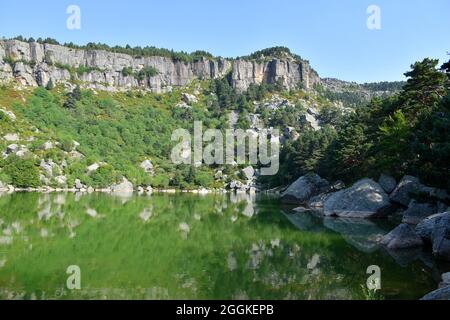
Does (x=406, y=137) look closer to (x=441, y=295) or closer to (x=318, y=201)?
(x=318, y=201)

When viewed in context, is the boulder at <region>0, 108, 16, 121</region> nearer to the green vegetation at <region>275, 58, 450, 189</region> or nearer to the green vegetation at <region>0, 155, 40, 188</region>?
the green vegetation at <region>0, 155, 40, 188</region>

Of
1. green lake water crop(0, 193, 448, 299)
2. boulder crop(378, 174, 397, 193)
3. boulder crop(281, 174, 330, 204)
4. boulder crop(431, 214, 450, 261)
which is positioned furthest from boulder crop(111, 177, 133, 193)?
boulder crop(431, 214, 450, 261)

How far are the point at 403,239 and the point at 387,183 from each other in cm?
1883

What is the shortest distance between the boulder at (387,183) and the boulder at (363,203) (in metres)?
0.82

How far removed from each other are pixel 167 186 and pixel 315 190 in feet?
215

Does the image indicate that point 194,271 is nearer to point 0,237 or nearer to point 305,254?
point 305,254

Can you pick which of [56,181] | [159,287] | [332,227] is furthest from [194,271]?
[56,181]

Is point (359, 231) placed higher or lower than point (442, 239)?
lower

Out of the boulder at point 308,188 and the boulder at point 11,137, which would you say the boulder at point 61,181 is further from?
the boulder at point 308,188

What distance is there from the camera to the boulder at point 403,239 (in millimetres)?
26781

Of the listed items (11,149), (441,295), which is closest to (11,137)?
(11,149)

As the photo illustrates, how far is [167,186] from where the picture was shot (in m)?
128

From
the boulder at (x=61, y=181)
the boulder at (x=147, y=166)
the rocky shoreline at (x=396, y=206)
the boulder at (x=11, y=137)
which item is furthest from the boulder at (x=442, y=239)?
the boulder at (x=147, y=166)

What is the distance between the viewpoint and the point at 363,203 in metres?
44.5
